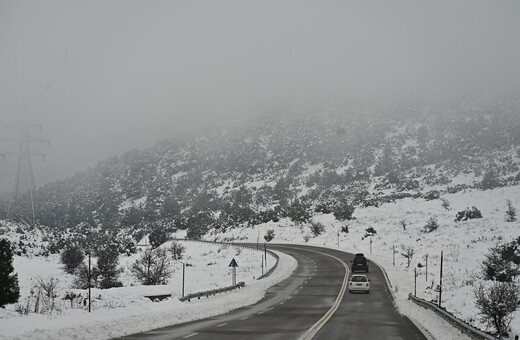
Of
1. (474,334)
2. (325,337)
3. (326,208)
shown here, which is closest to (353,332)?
(325,337)

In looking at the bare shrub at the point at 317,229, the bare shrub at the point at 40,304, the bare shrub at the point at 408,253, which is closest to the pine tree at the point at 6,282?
the bare shrub at the point at 40,304

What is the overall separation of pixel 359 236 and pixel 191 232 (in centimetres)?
5926

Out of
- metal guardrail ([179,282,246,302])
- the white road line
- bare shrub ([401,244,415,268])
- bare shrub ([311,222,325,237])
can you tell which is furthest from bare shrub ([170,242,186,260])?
→ metal guardrail ([179,282,246,302])

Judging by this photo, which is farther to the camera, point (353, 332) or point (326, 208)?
point (326, 208)

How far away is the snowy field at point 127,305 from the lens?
1598 cm

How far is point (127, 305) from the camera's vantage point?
26141mm

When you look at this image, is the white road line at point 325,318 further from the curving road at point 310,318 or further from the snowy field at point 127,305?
the snowy field at point 127,305

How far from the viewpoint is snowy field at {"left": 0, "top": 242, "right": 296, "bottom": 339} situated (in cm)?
1598

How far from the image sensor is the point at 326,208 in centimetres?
12462

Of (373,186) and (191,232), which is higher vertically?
(373,186)

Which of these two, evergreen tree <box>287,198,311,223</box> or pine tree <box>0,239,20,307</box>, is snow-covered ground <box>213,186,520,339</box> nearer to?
evergreen tree <box>287,198,311,223</box>

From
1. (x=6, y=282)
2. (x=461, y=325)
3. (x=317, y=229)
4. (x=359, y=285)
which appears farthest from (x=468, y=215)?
(x=461, y=325)

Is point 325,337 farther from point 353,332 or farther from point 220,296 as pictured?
point 220,296

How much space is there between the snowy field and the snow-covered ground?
10062 millimetres
